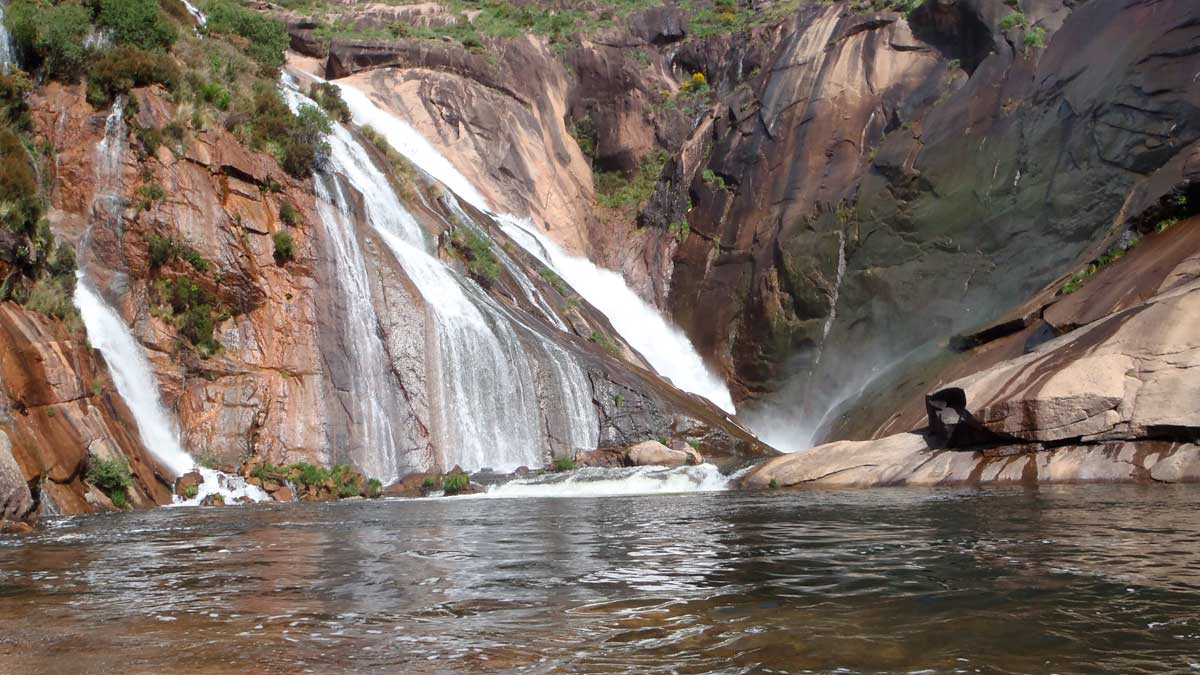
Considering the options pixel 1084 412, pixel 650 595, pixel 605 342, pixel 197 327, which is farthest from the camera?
pixel 605 342

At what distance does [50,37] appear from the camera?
81.8 feet

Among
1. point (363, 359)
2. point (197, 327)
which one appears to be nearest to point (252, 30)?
point (197, 327)

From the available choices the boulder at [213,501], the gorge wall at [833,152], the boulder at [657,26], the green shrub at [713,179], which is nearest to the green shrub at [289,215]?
the boulder at [213,501]

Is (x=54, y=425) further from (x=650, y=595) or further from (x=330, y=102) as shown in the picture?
(x=330, y=102)

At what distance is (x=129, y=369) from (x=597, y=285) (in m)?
26.5

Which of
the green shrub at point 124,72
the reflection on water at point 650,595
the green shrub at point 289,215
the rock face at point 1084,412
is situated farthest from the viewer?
the green shrub at point 289,215

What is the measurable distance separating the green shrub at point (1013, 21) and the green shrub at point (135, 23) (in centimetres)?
3056

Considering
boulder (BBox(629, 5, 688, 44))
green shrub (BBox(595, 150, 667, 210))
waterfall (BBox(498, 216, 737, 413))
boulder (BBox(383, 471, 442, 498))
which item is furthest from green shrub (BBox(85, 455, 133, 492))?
boulder (BBox(629, 5, 688, 44))

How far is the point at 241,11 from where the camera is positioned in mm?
37406

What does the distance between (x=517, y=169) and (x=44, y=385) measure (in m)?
33.3

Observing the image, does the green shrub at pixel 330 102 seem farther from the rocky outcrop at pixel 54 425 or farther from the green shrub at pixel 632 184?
the rocky outcrop at pixel 54 425

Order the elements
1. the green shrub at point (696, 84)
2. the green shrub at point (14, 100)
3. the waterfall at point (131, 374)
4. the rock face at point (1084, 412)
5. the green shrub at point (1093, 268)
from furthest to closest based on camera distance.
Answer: the green shrub at point (696, 84)
the green shrub at point (14, 100)
the green shrub at point (1093, 268)
the waterfall at point (131, 374)
the rock face at point (1084, 412)

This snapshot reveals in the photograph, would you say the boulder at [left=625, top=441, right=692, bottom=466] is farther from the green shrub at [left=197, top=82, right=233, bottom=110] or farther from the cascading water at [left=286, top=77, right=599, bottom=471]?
the green shrub at [left=197, top=82, right=233, bottom=110]

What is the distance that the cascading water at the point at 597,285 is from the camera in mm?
40719
